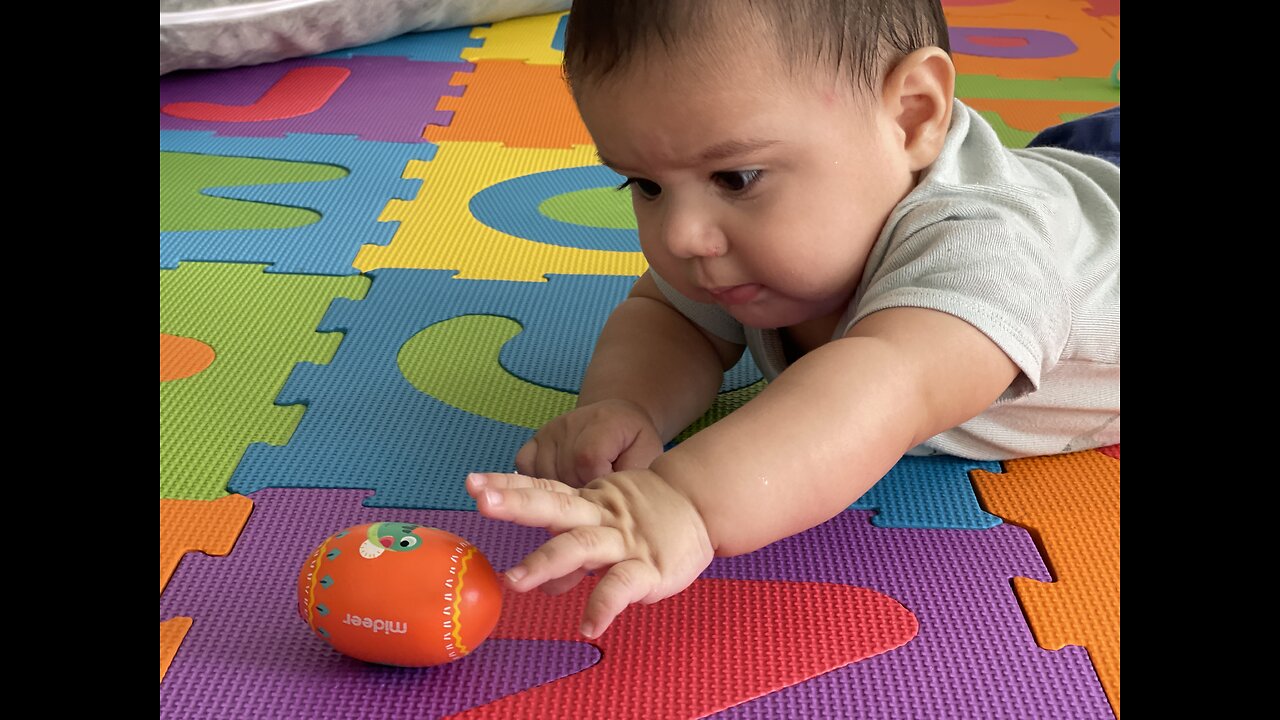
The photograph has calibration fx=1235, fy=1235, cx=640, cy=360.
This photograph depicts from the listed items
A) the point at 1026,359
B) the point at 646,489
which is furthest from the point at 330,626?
the point at 1026,359

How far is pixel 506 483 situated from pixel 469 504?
24cm

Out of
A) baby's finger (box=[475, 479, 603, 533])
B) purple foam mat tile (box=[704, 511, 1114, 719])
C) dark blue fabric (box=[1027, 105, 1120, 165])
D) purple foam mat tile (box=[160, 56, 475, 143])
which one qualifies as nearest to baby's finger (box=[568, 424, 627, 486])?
purple foam mat tile (box=[704, 511, 1114, 719])

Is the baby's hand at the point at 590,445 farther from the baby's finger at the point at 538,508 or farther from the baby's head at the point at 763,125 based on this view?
the baby's finger at the point at 538,508

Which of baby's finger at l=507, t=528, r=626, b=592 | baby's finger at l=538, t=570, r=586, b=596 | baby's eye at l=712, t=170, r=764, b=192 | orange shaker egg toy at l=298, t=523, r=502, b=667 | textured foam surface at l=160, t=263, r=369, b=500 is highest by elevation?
baby's eye at l=712, t=170, r=764, b=192

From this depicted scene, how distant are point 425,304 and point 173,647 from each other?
1.73 feet

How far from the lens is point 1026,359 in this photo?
790mm

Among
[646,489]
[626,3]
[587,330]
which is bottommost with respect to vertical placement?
[587,330]

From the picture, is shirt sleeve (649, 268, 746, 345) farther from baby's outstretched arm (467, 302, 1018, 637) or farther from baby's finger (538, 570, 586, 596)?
baby's finger (538, 570, 586, 596)

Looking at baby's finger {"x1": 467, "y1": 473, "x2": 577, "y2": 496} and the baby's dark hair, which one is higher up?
the baby's dark hair

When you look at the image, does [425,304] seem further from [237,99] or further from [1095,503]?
[237,99]

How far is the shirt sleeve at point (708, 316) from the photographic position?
103 centimetres

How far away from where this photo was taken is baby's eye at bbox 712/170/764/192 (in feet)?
2.63

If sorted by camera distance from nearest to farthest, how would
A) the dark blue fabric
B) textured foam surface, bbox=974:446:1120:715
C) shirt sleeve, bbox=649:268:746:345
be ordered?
textured foam surface, bbox=974:446:1120:715 < shirt sleeve, bbox=649:268:746:345 < the dark blue fabric

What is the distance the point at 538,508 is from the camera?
629 mm
